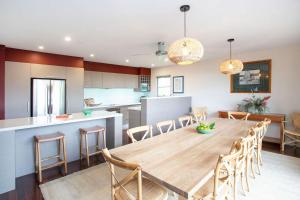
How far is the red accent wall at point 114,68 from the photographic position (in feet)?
19.8

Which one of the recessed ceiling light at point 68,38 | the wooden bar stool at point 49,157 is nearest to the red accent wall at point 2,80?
the recessed ceiling light at point 68,38

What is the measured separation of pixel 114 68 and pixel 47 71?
8.42ft

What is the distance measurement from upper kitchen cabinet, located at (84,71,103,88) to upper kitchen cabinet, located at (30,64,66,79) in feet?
3.16

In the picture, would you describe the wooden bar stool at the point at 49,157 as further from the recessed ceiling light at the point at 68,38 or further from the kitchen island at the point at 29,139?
the recessed ceiling light at the point at 68,38

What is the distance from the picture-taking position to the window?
717 centimetres

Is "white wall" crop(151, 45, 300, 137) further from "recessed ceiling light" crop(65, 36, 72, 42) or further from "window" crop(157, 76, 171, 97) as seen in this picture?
"recessed ceiling light" crop(65, 36, 72, 42)

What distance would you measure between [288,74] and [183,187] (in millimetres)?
4640

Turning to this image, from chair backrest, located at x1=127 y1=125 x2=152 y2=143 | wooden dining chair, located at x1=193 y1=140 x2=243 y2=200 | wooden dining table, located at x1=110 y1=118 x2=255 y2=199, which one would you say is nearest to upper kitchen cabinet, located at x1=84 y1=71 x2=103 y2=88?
chair backrest, located at x1=127 y1=125 x2=152 y2=143

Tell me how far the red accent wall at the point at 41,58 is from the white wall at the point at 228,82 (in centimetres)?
367

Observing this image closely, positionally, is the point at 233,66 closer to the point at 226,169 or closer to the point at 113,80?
the point at 226,169

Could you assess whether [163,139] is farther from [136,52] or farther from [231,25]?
[136,52]

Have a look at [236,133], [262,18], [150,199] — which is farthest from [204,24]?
[150,199]

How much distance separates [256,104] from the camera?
4.36 metres

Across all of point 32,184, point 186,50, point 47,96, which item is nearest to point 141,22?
point 186,50
